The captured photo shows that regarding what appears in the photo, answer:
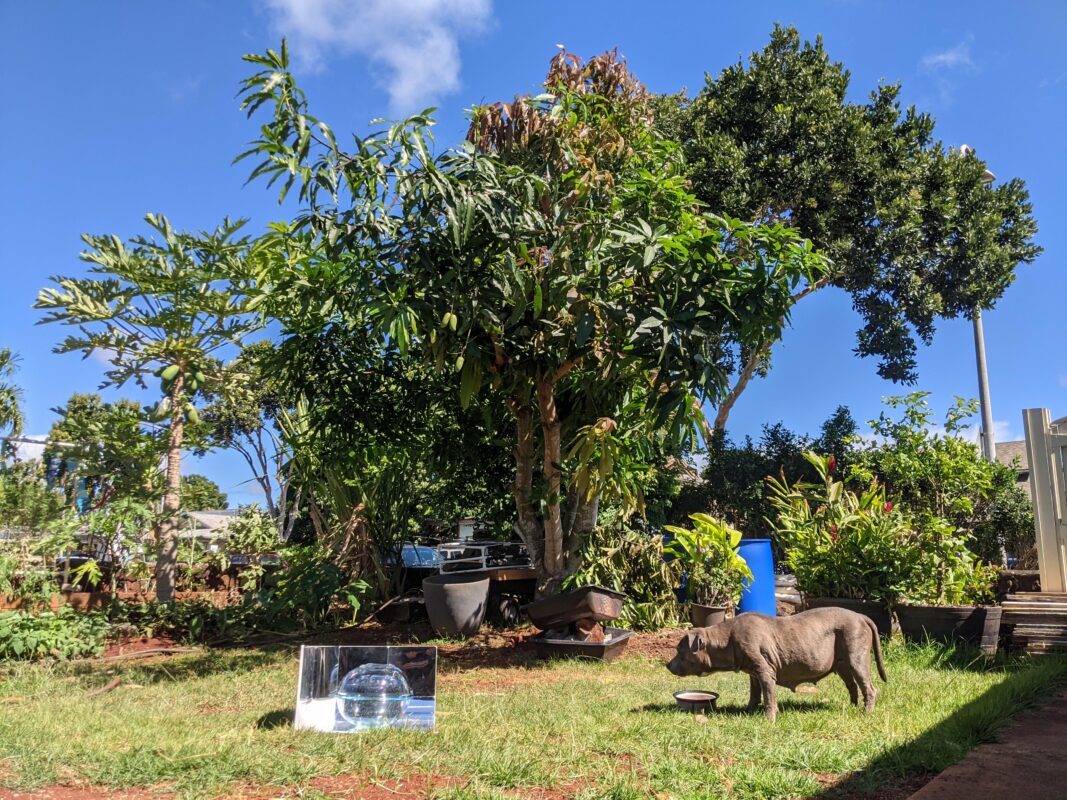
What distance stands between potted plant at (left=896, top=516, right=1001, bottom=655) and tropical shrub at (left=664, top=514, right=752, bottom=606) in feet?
5.86

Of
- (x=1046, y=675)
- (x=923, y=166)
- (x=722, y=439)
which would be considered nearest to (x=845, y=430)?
(x=722, y=439)

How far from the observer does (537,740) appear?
166 inches

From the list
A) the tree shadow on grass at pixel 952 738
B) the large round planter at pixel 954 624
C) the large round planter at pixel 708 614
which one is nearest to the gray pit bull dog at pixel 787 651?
the tree shadow on grass at pixel 952 738

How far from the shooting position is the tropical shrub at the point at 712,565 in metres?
8.29

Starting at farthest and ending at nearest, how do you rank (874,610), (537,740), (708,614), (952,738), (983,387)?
1. (983,387)
2. (708,614)
3. (874,610)
4. (537,740)
5. (952,738)

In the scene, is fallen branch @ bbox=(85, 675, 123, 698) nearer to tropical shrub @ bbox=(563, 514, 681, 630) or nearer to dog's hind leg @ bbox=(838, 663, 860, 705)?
tropical shrub @ bbox=(563, 514, 681, 630)

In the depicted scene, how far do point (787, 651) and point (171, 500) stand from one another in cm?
695

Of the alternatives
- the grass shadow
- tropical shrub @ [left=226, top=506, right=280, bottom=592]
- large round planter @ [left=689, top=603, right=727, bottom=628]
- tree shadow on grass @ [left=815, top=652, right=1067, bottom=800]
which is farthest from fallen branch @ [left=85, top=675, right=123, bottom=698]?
large round planter @ [left=689, top=603, right=727, bottom=628]

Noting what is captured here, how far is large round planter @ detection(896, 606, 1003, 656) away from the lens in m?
6.39

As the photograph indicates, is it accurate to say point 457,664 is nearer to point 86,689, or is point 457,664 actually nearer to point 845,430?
point 86,689

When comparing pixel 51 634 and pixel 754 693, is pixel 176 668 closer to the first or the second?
pixel 51 634

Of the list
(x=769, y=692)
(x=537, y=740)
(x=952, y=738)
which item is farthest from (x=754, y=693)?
(x=537, y=740)

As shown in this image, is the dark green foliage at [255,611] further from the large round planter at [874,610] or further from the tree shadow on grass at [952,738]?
the tree shadow on grass at [952,738]

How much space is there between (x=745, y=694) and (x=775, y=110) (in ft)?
41.5
